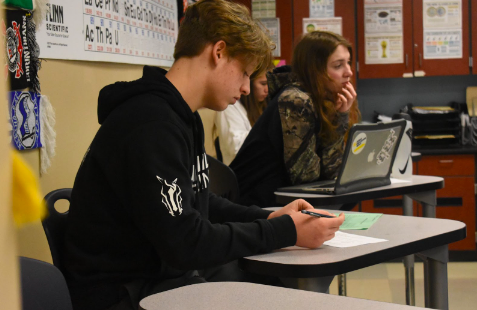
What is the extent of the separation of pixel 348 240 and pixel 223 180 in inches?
35.6

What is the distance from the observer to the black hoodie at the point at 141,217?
3.51ft

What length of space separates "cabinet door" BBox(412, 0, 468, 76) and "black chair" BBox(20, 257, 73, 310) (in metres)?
3.73

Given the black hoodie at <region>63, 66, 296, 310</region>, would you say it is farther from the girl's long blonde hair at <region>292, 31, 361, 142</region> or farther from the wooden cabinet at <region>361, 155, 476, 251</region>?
the wooden cabinet at <region>361, 155, 476, 251</region>

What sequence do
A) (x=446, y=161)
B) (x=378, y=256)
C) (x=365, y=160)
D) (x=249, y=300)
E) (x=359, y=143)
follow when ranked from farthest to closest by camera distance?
(x=446, y=161) → (x=365, y=160) → (x=359, y=143) → (x=378, y=256) → (x=249, y=300)

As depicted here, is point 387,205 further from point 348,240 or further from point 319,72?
point 348,240

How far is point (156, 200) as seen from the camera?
3.45 ft

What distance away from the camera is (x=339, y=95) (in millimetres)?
2326

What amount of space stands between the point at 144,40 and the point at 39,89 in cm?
103

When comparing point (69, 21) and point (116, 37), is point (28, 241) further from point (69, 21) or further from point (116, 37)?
point (116, 37)

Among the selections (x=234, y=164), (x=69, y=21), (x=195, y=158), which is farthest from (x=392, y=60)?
(x=195, y=158)

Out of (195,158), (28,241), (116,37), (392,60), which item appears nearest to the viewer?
(195,158)

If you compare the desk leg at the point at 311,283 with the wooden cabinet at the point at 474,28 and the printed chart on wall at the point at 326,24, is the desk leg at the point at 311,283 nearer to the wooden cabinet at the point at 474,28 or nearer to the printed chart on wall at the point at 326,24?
the printed chart on wall at the point at 326,24

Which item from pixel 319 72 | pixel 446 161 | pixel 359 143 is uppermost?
pixel 319 72

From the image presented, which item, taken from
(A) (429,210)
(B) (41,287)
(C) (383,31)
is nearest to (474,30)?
(C) (383,31)
